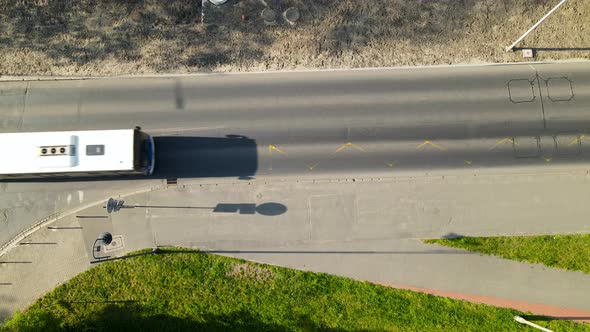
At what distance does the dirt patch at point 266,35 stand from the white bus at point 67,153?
5.88 m

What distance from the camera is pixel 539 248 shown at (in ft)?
80.9

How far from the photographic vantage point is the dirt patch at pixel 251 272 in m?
24.5

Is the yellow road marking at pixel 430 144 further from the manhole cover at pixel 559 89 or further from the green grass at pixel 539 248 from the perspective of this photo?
the manhole cover at pixel 559 89

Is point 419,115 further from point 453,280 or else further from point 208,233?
point 208,233

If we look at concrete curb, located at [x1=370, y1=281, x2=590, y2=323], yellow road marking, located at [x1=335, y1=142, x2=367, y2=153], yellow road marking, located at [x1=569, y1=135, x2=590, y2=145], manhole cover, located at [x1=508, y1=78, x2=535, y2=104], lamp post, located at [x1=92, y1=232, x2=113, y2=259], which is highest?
manhole cover, located at [x1=508, y1=78, x2=535, y2=104]

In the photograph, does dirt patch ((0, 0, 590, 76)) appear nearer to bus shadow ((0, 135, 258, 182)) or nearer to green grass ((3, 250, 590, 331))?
bus shadow ((0, 135, 258, 182))

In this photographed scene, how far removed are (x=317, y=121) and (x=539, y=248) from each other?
16.5 meters

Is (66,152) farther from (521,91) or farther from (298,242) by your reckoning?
(521,91)

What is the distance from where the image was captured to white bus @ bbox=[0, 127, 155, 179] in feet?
73.2

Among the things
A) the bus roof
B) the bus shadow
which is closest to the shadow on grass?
the bus shadow

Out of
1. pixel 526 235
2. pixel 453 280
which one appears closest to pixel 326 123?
pixel 453 280

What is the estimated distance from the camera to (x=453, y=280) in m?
24.4

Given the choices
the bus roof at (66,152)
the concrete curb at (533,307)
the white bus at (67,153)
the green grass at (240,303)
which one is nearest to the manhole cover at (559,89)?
the concrete curb at (533,307)

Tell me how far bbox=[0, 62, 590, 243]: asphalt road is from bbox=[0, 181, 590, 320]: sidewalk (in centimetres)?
157
